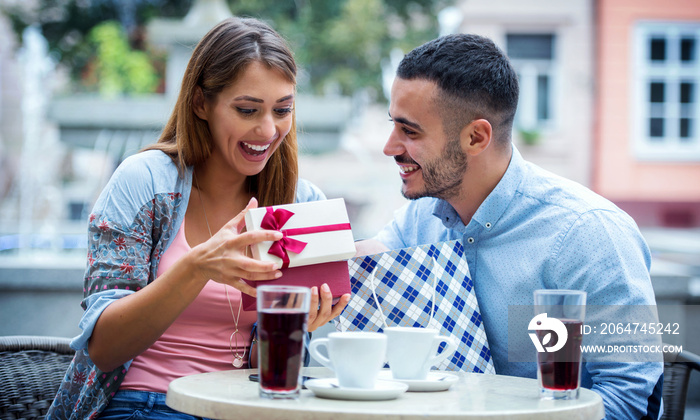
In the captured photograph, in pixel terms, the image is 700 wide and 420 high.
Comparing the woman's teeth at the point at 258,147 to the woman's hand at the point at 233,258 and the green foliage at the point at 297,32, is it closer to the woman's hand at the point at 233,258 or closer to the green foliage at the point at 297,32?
the woman's hand at the point at 233,258

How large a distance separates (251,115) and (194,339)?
Result: 555 millimetres

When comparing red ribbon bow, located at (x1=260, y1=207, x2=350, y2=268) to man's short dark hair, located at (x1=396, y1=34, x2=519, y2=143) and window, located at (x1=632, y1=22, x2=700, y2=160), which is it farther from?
window, located at (x1=632, y1=22, x2=700, y2=160)

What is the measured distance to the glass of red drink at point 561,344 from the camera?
119 centimetres

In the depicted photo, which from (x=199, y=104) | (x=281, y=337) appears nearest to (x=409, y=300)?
(x=281, y=337)

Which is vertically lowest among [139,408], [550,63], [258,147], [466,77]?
[139,408]

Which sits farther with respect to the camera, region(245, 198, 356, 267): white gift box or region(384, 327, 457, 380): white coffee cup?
region(245, 198, 356, 267): white gift box

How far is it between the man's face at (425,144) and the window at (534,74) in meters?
10.8

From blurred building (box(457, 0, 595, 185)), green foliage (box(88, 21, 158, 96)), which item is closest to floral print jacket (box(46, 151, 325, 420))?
green foliage (box(88, 21, 158, 96))

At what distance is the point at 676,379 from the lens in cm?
188

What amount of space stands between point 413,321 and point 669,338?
153 cm

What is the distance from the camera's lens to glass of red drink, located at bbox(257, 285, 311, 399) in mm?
1084

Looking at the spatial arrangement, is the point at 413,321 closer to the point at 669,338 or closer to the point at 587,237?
the point at 587,237

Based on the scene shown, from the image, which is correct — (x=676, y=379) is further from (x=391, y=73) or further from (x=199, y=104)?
(x=391, y=73)

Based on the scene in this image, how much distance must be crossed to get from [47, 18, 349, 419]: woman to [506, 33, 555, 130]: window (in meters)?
11.0
